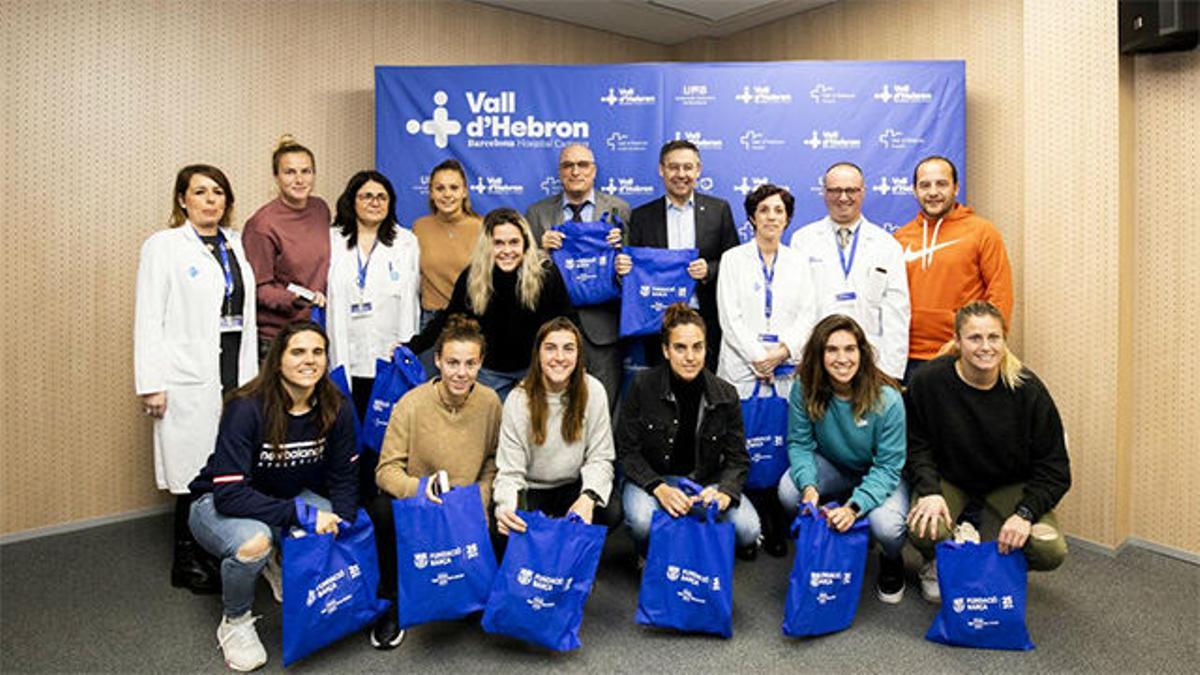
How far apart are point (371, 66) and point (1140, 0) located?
3.85m

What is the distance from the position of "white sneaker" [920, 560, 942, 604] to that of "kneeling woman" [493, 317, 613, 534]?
120 centimetres

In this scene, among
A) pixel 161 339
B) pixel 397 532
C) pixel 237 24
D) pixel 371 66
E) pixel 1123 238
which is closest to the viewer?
pixel 397 532

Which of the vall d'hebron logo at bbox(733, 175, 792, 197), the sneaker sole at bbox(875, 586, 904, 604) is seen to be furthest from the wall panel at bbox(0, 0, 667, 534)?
the sneaker sole at bbox(875, 586, 904, 604)

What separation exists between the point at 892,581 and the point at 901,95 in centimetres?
264

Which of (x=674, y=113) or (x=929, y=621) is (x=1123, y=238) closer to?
(x=929, y=621)

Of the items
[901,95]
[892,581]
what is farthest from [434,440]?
[901,95]

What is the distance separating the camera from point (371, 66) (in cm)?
463

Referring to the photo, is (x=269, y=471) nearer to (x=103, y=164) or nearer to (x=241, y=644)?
(x=241, y=644)

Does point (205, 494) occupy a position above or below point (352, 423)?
below

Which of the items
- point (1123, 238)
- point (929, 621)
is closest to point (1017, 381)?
point (929, 621)

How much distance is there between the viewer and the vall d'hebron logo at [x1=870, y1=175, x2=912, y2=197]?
4.19m

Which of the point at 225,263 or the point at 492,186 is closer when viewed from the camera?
the point at 225,263

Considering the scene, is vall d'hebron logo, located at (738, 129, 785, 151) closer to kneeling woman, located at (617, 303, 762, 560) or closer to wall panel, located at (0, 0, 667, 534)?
kneeling woman, located at (617, 303, 762, 560)

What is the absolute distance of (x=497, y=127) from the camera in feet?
14.1
